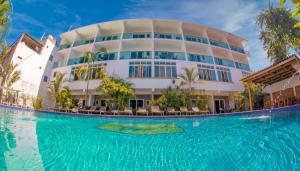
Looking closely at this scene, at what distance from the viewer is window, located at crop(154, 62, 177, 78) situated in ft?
69.6

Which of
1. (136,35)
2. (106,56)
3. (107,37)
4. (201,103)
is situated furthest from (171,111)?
(107,37)

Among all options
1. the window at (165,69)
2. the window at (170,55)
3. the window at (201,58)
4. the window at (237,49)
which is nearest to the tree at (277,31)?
the window at (237,49)

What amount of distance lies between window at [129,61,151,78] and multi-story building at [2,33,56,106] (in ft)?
52.3

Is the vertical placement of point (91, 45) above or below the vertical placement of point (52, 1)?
below

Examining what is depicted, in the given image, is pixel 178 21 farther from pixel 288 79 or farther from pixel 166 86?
pixel 288 79

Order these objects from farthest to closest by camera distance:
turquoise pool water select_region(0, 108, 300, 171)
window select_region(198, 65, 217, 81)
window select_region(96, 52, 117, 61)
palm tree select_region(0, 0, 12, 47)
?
window select_region(96, 52, 117, 61), window select_region(198, 65, 217, 81), palm tree select_region(0, 0, 12, 47), turquoise pool water select_region(0, 108, 300, 171)

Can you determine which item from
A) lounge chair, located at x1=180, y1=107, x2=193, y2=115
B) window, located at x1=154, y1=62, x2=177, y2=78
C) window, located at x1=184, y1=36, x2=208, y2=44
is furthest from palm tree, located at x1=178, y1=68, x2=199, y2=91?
window, located at x1=184, y1=36, x2=208, y2=44

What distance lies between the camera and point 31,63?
27953mm

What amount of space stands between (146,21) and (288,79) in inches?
712

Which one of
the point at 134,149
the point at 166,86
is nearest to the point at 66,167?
the point at 134,149

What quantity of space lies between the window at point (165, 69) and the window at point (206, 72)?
3548 millimetres

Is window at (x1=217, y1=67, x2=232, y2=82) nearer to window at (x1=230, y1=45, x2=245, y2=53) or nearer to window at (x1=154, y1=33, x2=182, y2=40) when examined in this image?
window at (x1=230, y1=45, x2=245, y2=53)

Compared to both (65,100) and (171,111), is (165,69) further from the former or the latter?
(65,100)

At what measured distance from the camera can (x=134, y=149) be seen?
5.22 metres
